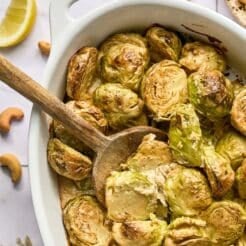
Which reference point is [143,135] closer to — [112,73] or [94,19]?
[112,73]

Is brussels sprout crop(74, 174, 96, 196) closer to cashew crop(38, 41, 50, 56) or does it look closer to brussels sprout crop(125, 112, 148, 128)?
brussels sprout crop(125, 112, 148, 128)

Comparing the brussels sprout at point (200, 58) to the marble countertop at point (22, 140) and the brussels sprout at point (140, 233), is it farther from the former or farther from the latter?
the brussels sprout at point (140, 233)

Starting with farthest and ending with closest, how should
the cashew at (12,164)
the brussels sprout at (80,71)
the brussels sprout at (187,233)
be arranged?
the cashew at (12,164), the brussels sprout at (80,71), the brussels sprout at (187,233)

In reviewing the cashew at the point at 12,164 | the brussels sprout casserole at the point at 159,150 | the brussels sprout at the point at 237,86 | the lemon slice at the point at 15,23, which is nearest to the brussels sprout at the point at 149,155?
the brussels sprout casserole at the point at 159,150

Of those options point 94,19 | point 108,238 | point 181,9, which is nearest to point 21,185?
point 108,238

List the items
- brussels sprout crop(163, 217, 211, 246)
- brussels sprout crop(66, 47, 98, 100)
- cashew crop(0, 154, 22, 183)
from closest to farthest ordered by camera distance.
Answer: brussels sprout crop(163, 217, 211, 246) → brussels sprout crop(66, 47, 98, 100) → cashew crop(0, 154, 22, 183)

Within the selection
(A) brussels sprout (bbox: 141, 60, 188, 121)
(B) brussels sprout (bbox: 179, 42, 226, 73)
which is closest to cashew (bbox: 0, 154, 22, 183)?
(A) brussels sprout (bbox: 141, 60, 188, 121)

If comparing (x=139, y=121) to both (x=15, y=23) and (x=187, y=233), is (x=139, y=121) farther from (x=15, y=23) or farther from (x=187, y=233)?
(x=15, y=23)
